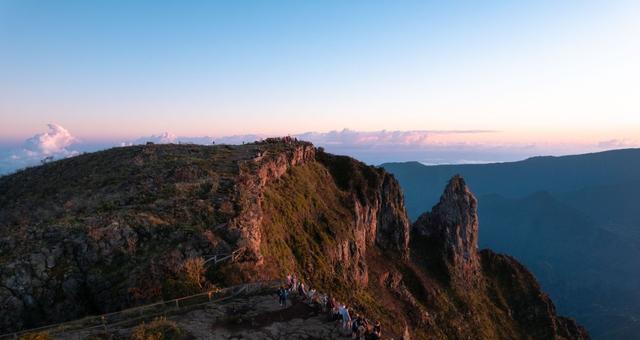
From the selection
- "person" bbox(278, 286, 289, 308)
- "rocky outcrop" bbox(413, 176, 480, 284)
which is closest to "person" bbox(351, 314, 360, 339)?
"person" bbox(278, 286, 289, 308)

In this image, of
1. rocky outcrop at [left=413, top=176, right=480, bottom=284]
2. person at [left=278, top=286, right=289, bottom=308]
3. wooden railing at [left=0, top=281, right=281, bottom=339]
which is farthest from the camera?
rocky outcrop at [left=413, top=176, right=480, bottom=284]

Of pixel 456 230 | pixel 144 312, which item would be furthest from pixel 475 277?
pixel 144 312

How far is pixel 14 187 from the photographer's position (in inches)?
2324

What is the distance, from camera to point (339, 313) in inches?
922

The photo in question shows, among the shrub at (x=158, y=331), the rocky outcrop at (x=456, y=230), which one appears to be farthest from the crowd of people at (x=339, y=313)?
the rocky outcrop at (x=456, y=230)

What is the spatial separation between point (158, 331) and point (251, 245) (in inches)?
500

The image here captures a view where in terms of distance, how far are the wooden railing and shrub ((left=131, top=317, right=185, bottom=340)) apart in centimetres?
190

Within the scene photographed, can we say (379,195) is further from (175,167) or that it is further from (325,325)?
(325,325)

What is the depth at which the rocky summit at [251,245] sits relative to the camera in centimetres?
2600

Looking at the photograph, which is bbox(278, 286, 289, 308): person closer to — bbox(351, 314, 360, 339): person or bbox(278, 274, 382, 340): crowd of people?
bbox(278, 274, 382, 340): crowd of people

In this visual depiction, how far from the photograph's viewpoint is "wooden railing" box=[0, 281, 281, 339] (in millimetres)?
21531

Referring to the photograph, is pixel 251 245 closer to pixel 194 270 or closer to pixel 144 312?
pixel 194 270

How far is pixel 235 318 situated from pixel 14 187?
173 feet

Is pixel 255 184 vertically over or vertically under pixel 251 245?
over
